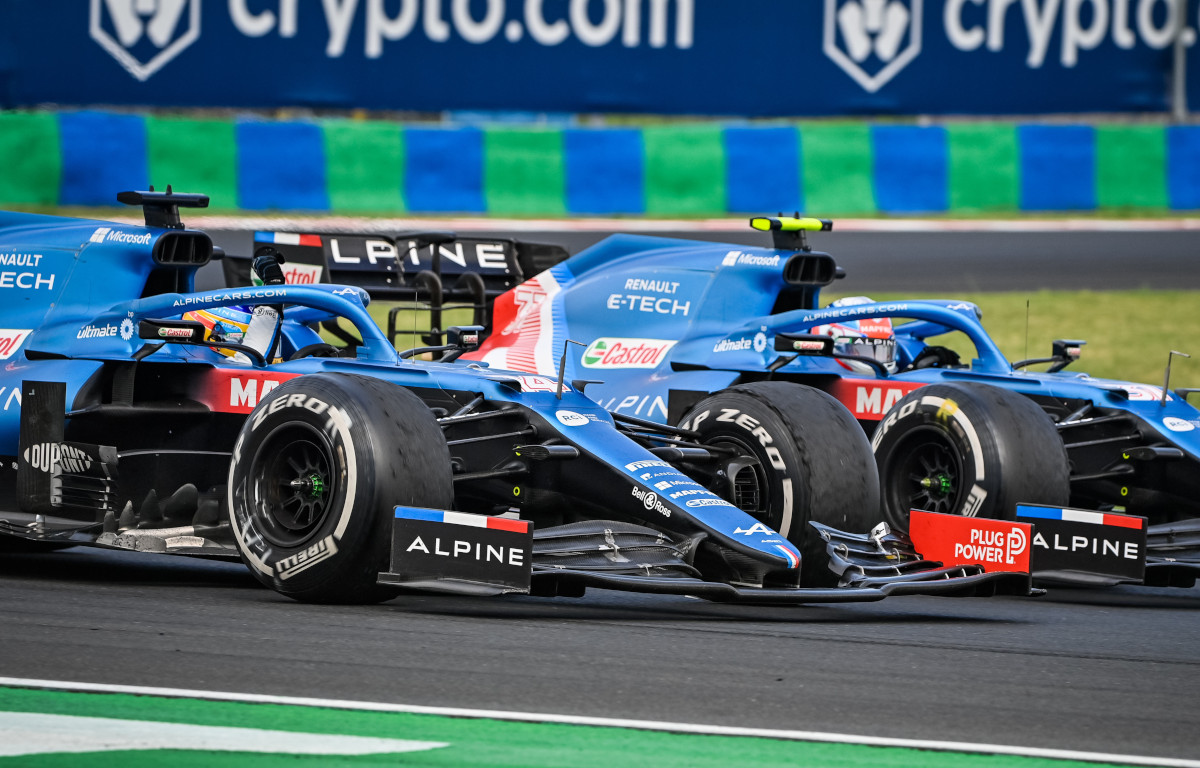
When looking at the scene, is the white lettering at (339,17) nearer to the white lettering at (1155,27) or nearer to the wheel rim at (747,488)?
the white lettering at (1155,27)

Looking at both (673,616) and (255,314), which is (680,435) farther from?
(255,314)

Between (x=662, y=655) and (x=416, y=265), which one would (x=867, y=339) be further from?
(x=662, y=655)

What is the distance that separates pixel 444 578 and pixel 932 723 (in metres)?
2.22

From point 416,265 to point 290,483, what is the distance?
17.0 ft

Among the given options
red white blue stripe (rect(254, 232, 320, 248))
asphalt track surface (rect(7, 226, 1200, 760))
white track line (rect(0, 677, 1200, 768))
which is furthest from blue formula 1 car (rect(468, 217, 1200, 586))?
white track line (rect(0, 677, 1200, 768))

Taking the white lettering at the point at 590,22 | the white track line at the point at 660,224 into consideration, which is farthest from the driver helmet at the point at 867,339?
the white lettering at the point at 590,22

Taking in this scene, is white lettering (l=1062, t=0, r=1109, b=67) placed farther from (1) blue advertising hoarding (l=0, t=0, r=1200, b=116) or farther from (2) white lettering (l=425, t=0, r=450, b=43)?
(2) white lettering (l=425, t=0, r=450, b=43)

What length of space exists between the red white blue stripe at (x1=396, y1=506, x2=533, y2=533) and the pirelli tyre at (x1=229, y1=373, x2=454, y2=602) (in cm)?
9

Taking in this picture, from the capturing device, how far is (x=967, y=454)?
905 cm

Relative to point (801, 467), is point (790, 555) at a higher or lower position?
lower

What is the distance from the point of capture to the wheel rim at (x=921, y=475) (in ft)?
30.5

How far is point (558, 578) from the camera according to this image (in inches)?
278

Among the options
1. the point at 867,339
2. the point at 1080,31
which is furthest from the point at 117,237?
the point at 1080,31

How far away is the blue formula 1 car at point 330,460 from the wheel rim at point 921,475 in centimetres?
103
